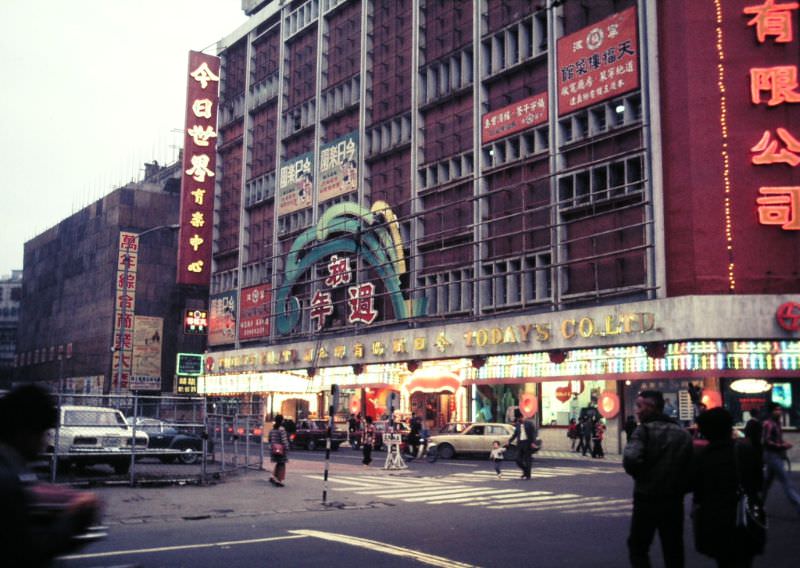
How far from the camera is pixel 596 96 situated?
38.0 meters

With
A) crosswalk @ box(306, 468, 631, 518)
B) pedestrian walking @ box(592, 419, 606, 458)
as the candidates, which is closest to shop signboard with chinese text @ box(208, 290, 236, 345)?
pedestrian walking @ box(592, 419, 606, 458)

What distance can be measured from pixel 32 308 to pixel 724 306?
99.9 metres

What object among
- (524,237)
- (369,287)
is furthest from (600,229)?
(369,287)

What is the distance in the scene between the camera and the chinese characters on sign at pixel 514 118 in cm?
4109

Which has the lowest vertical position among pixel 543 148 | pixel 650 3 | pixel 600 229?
pixel 600 229

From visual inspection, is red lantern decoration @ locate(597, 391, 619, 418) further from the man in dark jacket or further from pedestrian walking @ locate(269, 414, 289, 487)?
the man in dark jacket

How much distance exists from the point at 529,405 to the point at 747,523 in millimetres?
34478

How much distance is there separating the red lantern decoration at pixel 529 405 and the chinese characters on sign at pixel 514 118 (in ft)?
41.4

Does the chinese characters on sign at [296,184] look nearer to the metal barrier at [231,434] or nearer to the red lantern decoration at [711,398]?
the red lantern decoration at [711,398]

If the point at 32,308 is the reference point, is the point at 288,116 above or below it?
above

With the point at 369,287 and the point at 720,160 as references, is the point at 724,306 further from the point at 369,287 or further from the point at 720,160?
the point at 369,287

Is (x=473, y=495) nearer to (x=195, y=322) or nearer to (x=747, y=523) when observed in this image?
(x=747, y=523)

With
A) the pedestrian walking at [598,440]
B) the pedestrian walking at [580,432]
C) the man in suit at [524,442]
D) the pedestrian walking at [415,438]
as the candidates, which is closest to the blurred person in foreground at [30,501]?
the man in suit at [524,442]

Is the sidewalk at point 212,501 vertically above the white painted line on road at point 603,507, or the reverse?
the white painted line on road at point 603,507
